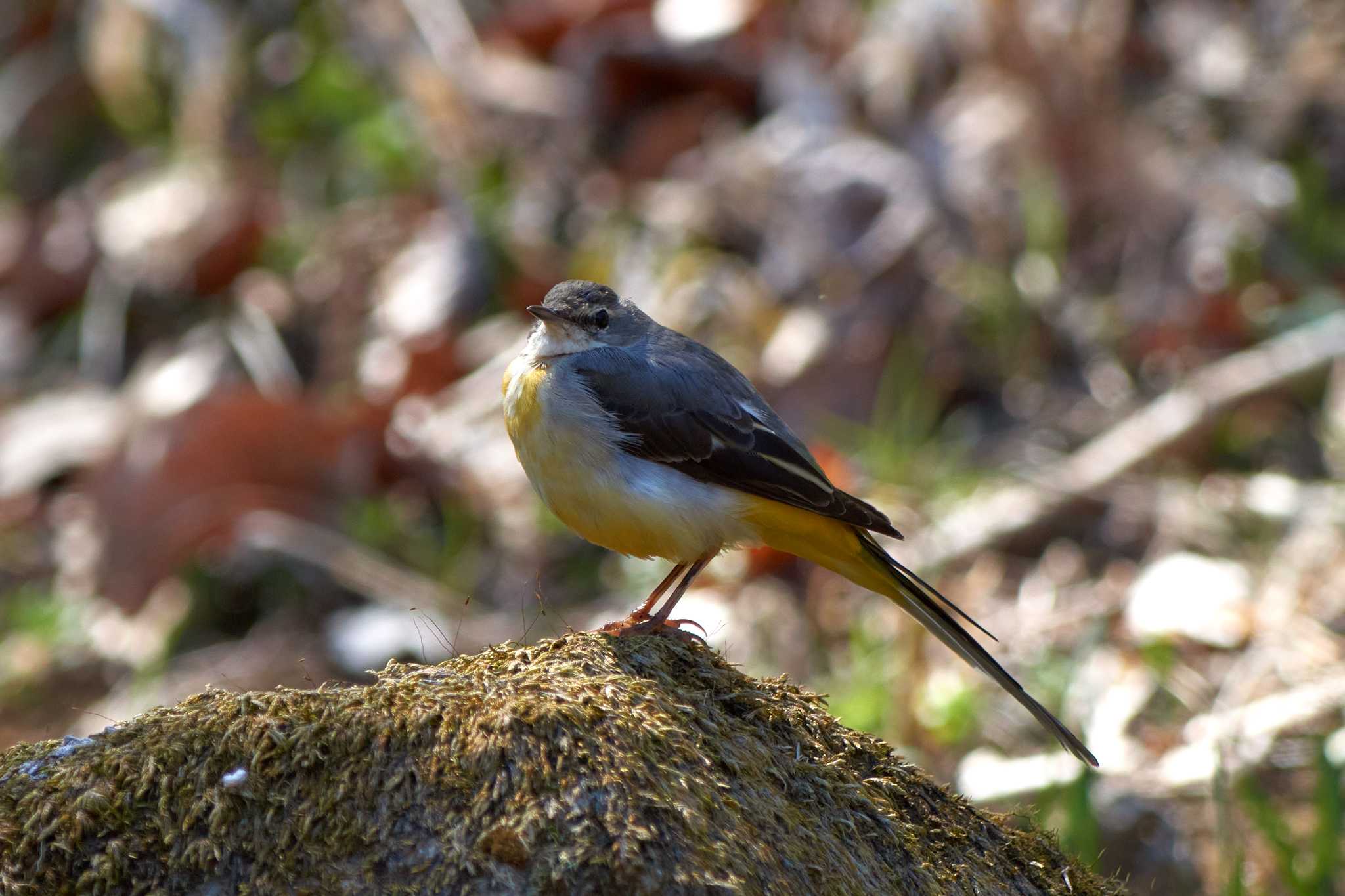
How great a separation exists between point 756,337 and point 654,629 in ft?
18.3

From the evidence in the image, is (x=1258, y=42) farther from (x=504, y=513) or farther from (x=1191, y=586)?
(x=504, y=513)

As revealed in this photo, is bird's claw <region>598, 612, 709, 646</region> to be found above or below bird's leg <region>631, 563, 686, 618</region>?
below

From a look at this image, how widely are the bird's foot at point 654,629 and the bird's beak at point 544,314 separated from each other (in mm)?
1249

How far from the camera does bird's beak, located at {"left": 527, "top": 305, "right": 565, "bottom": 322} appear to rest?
493cm

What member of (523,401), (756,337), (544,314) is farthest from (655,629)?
(756,337)

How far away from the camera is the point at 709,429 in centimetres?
472

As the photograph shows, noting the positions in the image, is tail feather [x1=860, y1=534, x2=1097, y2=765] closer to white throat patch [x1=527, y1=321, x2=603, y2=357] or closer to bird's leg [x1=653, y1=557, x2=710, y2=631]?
bird's leg [x1=653, y1=557, x2=710, y2=631]

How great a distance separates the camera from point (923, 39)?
10.1 m

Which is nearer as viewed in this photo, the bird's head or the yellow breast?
the yellow breast

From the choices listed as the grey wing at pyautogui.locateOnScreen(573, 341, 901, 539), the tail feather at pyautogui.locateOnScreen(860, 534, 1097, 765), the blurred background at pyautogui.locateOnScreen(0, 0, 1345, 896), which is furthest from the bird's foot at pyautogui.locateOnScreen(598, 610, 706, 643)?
the blurred background at pyautogui.locateOnScreen(0, 0, 1345, 896)

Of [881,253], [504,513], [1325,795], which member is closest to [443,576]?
[504,513]

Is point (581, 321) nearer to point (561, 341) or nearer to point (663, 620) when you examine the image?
point (561, 341)

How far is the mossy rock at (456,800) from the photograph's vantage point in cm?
275

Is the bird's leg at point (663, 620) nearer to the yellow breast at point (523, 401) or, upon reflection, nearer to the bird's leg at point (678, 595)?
the bird's leg at point (678, 595)
